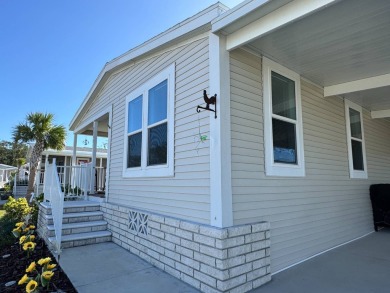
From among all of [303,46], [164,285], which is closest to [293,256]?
[164,285]

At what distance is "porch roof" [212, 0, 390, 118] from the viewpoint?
2.53 meters

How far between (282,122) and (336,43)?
1245 millimetres

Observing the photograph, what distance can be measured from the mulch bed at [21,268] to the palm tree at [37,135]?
8645 mm

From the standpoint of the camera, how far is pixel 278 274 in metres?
3.37

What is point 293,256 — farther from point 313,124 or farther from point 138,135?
point 138,135

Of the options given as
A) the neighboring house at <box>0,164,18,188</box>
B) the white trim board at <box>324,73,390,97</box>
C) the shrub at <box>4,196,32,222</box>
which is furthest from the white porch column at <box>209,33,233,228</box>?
the neighboring house at <box>0,164,18,188</box>

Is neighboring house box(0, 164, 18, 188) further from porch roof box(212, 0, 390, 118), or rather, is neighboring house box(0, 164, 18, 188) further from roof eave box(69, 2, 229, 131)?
porch roof box(212, 0, 390, 118)

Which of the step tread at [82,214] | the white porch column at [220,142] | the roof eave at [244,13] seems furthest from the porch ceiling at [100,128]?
the roof eave at [244,13]

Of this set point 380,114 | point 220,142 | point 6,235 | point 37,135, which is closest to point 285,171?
point 220,142

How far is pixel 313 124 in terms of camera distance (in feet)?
14.7

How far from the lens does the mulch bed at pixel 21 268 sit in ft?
10.3

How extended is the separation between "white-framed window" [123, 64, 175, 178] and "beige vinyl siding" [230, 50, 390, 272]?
1.14 m

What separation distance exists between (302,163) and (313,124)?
90 centimetres

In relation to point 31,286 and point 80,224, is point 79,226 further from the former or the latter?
point 31,286
